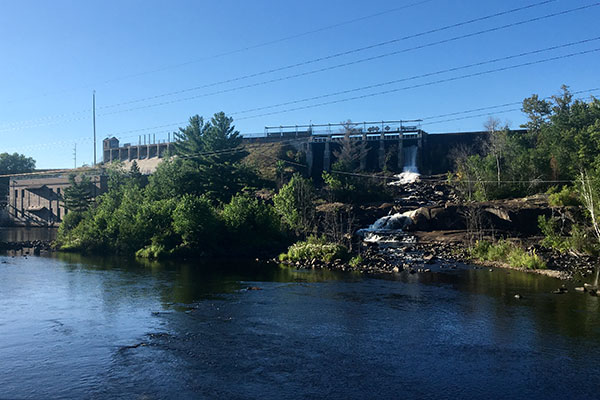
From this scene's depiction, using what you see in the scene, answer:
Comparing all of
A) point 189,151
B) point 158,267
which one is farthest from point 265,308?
point 189,151

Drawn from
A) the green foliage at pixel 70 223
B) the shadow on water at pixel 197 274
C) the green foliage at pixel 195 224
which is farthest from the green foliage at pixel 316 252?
the green foliage at pixel 70 223

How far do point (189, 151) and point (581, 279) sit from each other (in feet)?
164

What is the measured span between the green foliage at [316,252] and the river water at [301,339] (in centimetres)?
710

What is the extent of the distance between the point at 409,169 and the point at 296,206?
1160 inches

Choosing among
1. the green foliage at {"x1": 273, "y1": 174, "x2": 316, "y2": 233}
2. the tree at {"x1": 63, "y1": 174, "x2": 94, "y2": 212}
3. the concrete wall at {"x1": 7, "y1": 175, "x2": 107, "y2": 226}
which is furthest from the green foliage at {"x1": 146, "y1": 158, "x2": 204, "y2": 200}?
the concrete wall at {"x1": 7, "y1": 175, "x2": 107, "y2": 226}

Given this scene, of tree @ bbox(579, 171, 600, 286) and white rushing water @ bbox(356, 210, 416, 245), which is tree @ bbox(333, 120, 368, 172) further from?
tree @ bbox(579, 171, 600, 286)

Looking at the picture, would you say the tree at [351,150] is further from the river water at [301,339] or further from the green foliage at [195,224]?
the river water at [301,339]

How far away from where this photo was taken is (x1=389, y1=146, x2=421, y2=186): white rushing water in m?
69.0

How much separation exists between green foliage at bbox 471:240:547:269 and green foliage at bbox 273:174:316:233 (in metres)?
15.9

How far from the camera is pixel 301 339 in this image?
17.9 m

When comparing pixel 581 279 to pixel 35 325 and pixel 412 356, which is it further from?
pixel 35 325

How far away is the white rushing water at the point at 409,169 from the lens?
69.0m

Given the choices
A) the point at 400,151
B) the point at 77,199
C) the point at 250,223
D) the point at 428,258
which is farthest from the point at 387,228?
the point at 77,199

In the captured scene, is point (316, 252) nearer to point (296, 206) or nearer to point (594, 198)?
point (296, 206)
